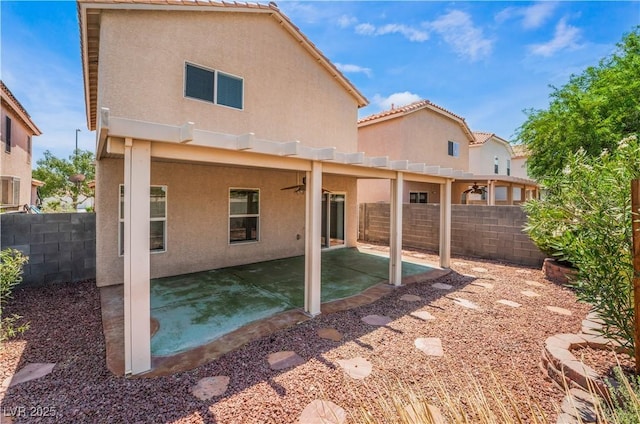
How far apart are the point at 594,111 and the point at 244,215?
13661 millimetres

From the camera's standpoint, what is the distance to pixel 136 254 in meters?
3.84

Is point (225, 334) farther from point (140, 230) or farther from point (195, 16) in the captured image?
point (195, 16)

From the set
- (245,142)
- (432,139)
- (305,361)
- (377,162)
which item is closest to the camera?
(305,361)

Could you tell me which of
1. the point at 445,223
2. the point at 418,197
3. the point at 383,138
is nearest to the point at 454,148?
the point at 418,197

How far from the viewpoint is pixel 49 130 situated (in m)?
19.2

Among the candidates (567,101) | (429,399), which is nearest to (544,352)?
(429,399)

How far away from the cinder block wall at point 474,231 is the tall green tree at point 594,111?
196 centimetres

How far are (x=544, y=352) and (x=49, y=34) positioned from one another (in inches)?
594

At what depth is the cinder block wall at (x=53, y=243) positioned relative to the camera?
6.84 meters

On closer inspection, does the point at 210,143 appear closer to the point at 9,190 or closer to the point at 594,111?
the point at 594,111

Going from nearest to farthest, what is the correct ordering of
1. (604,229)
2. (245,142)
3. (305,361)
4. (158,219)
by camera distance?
1. (604,229)
2. (305,361)
3. (245,142)
4. (158,219)

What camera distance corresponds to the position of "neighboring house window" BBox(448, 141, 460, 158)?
720 inches

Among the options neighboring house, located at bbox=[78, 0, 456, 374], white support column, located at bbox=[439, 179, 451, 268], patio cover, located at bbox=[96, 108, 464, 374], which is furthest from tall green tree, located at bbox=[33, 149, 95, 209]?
white support column, located at bbox=[439, 179, 451, 268]

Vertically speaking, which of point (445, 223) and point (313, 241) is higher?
point (445, 223)
